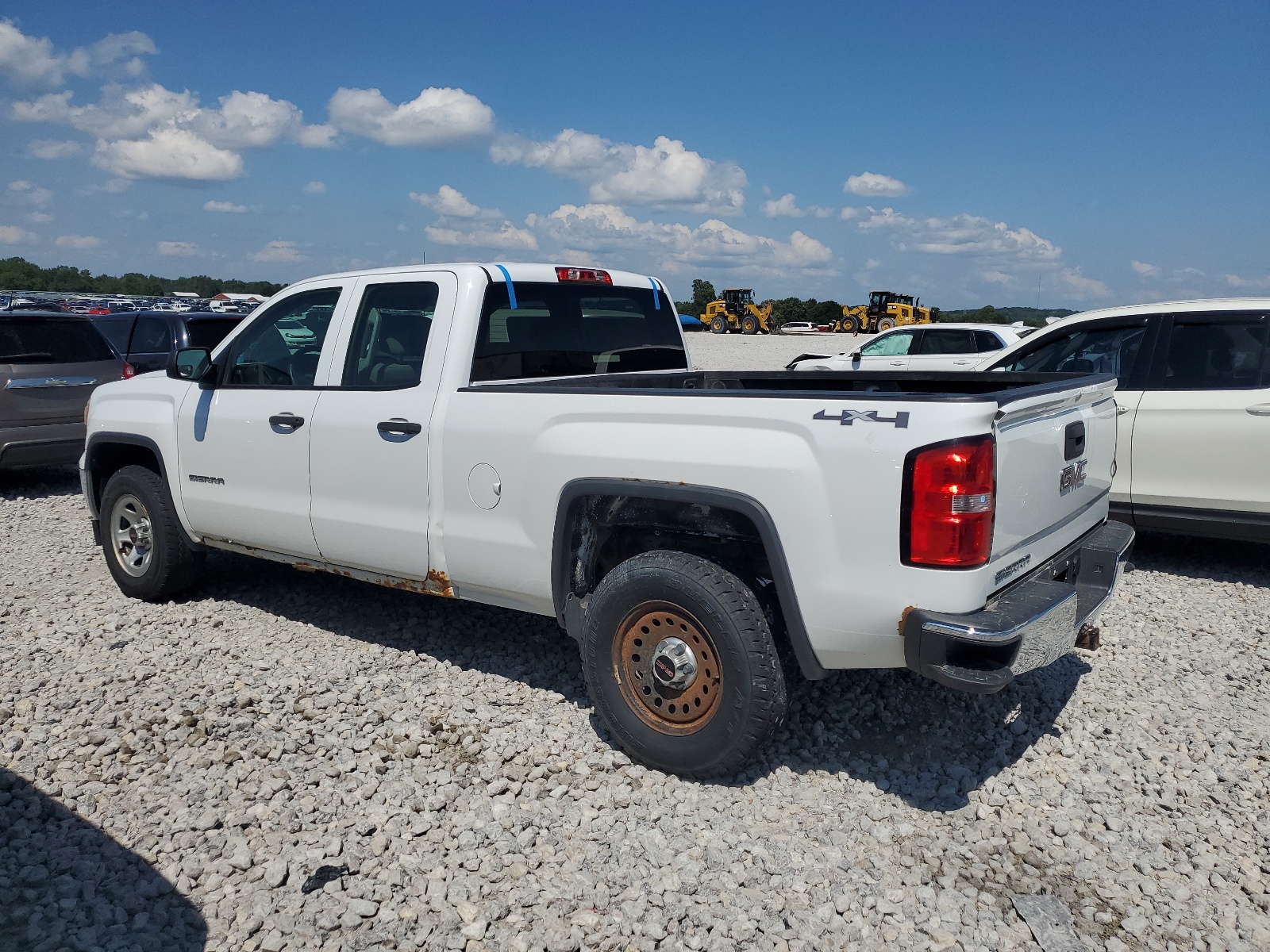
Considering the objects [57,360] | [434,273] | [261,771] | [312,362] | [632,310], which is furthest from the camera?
[57,360]

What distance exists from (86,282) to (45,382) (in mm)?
123079

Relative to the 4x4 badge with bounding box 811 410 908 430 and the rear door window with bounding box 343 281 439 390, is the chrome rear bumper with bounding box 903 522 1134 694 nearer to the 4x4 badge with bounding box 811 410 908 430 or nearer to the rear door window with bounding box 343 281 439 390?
the 4x4 badge with bounding box 811 410 908 430

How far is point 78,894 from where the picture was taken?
305cm

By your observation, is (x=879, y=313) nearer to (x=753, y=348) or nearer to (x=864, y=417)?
(x=753, y=348)

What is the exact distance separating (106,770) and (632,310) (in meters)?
3.30

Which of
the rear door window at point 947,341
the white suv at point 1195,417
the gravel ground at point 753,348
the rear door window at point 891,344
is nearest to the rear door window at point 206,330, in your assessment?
the rear door window at point 891,344

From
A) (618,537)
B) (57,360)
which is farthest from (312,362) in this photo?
(57,360)

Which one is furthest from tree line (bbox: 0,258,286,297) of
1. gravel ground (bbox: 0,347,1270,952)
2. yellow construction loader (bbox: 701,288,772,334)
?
gravel ground (bbox: 0,347,1270,952)

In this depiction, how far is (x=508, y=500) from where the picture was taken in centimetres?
402

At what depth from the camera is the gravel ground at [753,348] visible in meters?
25.7

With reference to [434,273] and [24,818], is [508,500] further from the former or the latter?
[24,818]

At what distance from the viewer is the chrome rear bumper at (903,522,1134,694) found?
3027 millimetres

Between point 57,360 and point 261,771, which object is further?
point 57,360

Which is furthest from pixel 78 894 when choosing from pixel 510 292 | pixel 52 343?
pixel 52 343
